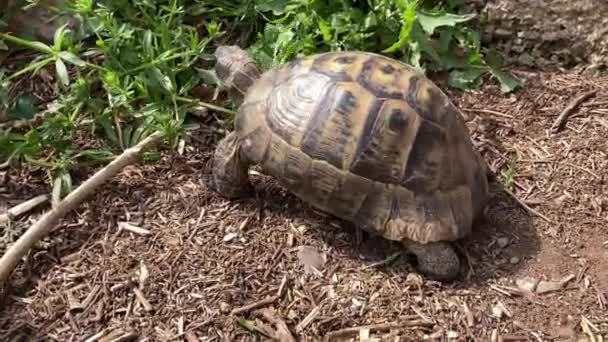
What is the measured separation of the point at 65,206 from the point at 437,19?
6.66ft

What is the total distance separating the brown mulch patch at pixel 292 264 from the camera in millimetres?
2760

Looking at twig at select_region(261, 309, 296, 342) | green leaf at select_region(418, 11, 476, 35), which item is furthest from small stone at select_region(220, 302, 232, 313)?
green leaf at select_region(418, 11, 476, 35)

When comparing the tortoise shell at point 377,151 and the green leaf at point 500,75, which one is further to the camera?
the green leaf at point 500,75

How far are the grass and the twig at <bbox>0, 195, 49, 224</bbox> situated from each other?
0.34 ft

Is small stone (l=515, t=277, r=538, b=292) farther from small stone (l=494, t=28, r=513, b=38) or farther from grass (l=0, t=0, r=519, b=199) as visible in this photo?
small stone (l=494, t=28, r=513, b=38)

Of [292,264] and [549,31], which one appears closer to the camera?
[292,264]

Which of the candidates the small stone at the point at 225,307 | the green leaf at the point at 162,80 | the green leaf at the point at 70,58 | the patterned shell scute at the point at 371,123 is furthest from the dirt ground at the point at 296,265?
→ the green leaf at the point at 70,58

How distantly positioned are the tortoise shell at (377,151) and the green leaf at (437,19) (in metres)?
0.65

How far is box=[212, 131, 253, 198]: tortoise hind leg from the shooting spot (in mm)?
3111

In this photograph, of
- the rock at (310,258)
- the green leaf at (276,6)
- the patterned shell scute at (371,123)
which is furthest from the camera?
the green leaf at (276,6)

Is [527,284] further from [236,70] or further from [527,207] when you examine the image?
[236,70]

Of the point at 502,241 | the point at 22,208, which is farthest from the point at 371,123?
the point at 22,208

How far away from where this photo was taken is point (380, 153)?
2.84 meters

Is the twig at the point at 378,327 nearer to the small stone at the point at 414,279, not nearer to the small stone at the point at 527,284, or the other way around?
the small stone at the point at 414,279
